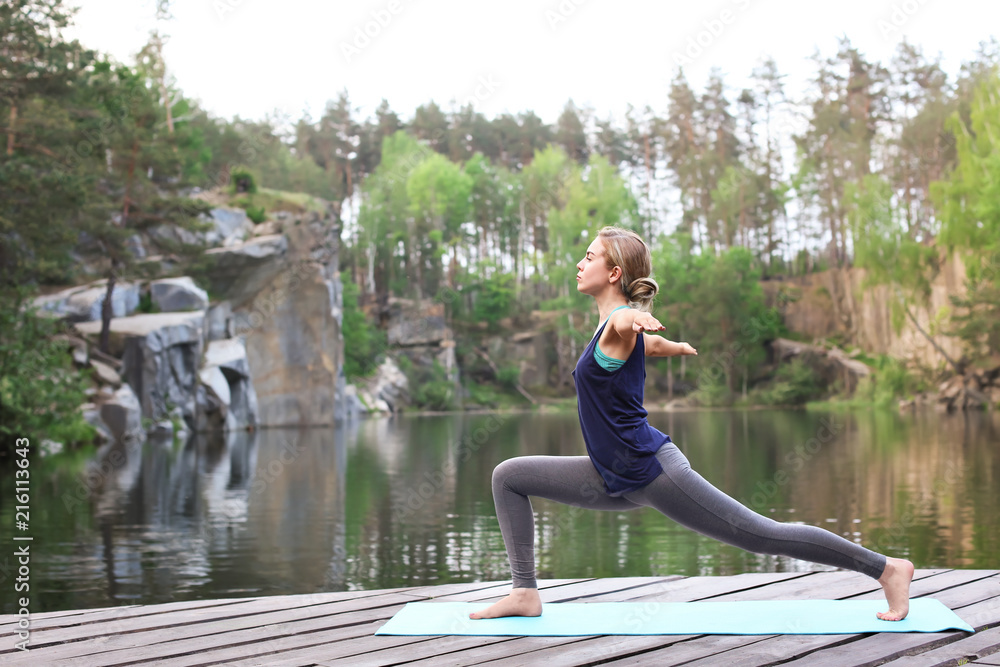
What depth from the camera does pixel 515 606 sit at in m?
3.59

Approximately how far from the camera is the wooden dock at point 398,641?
118 inches

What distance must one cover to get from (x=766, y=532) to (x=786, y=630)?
0.35m

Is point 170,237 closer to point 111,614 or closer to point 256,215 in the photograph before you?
point 256,215

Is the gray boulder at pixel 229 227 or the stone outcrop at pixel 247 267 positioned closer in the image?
the stone outcrop at pixel 247 267

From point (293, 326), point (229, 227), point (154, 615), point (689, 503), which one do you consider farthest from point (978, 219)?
point (154, 615)

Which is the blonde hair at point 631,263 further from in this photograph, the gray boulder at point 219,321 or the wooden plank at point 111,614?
the gray boulder at point 219,321

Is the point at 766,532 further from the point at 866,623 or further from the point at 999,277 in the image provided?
the point at 999,277

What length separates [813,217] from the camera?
62.7 metres

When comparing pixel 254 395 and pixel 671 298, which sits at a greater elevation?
pixel 671 298

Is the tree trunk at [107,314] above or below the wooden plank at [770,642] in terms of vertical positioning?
above

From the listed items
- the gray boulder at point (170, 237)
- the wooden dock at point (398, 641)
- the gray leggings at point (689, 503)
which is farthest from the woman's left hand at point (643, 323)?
the gray boulder at point (170, 237)

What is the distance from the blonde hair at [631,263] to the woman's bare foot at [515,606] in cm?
118

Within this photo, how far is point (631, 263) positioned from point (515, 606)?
1387 millimetres

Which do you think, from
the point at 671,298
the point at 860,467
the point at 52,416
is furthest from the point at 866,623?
the point at 671,298
